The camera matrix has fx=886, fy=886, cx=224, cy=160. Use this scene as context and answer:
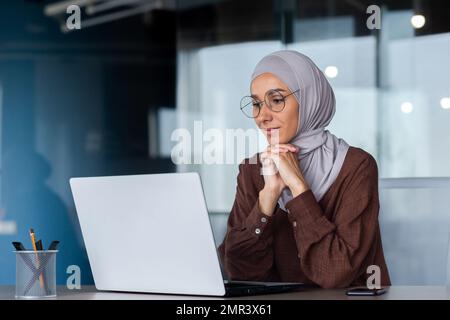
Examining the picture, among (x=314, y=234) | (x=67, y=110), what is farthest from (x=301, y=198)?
(x=67, y=110)

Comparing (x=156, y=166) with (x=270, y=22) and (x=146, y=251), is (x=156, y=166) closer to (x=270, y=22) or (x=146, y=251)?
(x=270, y=22)

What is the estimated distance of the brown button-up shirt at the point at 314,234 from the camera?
88.0 inches

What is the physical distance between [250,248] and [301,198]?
0.92 ft

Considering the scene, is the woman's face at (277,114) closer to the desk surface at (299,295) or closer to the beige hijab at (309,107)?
the beige hijab at (309,107)

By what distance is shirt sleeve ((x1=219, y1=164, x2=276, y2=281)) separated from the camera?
241 centimetres

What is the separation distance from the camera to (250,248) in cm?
→ 246

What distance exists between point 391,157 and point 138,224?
7.68 ft

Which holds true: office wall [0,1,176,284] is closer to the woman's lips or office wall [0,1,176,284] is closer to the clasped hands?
the woman's lips

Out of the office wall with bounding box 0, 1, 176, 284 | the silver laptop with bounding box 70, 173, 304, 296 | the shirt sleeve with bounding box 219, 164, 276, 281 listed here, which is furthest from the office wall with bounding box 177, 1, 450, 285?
the silver laptop with bounding box 70, 173, 304, 296

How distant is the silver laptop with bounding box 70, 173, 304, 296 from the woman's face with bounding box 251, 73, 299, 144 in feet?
2.49

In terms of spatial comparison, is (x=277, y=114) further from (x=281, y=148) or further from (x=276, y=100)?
(x=281, y=148)

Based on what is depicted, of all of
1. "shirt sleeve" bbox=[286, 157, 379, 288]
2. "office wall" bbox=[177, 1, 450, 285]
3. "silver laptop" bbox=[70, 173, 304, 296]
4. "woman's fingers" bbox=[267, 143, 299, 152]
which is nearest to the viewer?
"silver laptop" bbox=[70, 173, 304, 296]

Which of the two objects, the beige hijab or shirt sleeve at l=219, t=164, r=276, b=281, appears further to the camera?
the beige hijab

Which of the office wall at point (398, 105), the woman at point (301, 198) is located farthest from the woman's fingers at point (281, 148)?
the office wall at point (398, 105)
